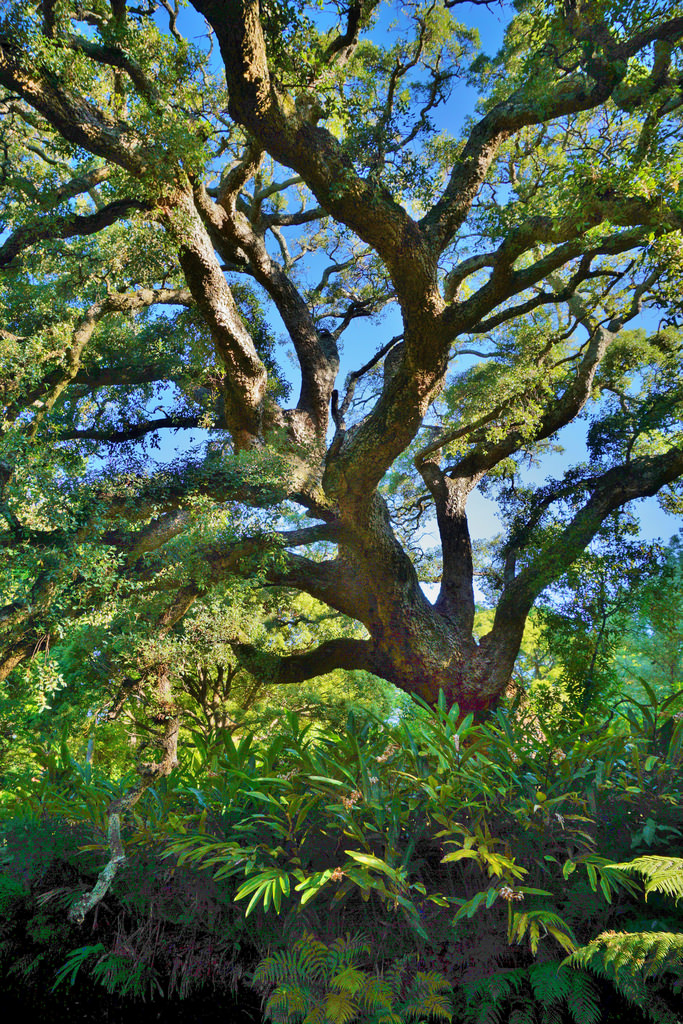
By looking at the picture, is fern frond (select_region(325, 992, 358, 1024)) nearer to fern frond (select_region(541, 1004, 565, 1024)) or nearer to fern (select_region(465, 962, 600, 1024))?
fern (select_region(465, 962, 600, 1024))

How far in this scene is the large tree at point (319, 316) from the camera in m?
4.38

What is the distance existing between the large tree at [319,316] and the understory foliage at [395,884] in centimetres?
292

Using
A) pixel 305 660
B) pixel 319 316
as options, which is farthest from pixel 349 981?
pixel 319 316

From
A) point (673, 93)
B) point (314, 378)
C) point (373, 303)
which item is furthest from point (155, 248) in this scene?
point (673, 93)

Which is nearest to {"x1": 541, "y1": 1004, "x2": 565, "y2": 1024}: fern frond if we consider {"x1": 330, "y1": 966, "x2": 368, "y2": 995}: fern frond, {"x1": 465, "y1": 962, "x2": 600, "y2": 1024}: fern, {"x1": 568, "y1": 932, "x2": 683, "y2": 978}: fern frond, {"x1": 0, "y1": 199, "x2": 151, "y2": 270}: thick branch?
{"x1": 465, "y1": 962, "x2": 600, "y2": 1024}: fern

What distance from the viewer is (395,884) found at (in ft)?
4.76

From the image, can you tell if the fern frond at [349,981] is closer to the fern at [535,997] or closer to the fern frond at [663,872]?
the fern at [535,997]

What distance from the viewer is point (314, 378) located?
732 centimetres

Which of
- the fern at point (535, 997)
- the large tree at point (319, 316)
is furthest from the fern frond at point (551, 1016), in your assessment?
the large tree at point (319, 316)

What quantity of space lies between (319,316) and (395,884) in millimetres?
8718

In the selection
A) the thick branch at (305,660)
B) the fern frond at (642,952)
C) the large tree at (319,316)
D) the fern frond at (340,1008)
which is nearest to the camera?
the fern frond at (642,952)

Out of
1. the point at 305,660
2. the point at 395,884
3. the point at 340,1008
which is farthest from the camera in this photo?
the point at 305,660

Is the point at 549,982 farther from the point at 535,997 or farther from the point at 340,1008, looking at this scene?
the point at 340,1008

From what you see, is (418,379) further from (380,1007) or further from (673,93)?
(380,1007)
